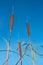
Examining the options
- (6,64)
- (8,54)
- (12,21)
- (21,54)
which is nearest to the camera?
(12,21)

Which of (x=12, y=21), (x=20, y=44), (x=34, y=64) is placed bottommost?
(x=34, y=64)

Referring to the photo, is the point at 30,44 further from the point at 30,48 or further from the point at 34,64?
the point at 34,64

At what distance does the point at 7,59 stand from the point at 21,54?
292mm

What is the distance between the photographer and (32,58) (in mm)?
1777

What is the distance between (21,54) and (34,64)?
0.95ft

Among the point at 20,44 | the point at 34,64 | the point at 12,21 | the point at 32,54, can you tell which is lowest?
the point at 34,64

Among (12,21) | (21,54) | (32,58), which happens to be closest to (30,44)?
(32,58)

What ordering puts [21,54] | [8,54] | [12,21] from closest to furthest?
[12,21]
[21,54]
[8,54]

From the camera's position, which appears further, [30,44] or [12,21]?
[30,44]

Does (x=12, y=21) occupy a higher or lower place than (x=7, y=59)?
higher

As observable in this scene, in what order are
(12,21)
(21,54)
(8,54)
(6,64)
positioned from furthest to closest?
(8,54)
(6,64)
(21,54)
(12,21)

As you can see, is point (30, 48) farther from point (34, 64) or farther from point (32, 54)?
point (34, 64)

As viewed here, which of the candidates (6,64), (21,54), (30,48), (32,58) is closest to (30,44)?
(30,48)

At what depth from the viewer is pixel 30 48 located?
70.4 inches
